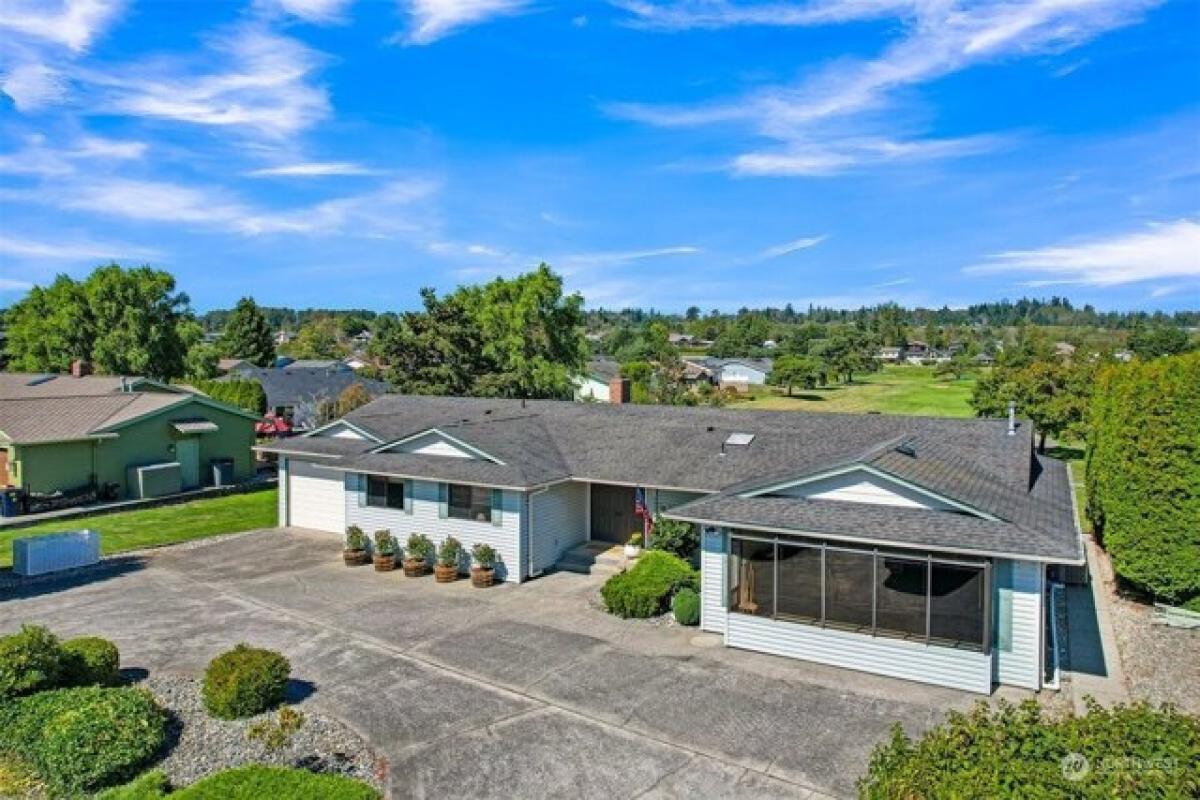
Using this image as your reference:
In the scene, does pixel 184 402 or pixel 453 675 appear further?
pixel 184 402

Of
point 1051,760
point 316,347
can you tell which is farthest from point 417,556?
point 316,347

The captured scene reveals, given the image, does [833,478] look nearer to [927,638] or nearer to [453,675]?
[927,638]

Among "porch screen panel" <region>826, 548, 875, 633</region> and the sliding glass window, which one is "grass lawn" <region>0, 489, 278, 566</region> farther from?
"porch screen panel" <region>826, 548, 875, 633</region>

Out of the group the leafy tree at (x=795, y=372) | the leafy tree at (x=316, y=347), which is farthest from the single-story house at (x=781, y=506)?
the leafy tree at (x=316, y=347)

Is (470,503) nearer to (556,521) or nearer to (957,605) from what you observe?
(556,521)

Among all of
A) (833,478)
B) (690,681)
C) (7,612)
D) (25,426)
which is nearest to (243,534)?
(7,612)

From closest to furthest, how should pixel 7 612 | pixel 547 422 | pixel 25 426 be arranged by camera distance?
pixel 7 612 → pixel 547 422 → pixel 25 426

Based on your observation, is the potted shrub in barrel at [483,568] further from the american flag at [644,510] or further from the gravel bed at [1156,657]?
the gravel bed at [1156,657]

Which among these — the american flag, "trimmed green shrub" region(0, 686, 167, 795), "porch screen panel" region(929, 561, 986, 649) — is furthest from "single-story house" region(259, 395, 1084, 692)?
"trimmed green shrub" region(0, 686, 167, 795)
